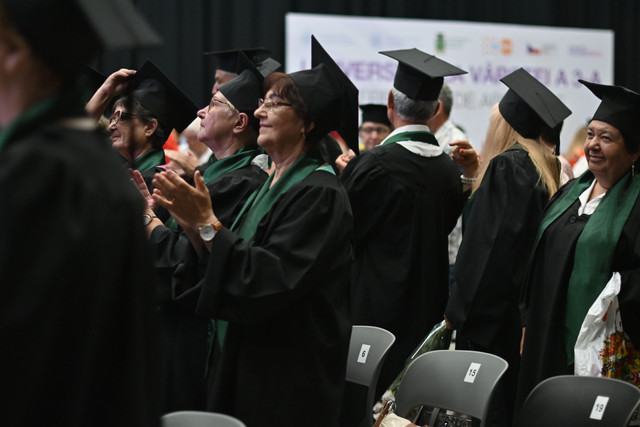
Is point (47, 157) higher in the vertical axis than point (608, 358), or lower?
higher

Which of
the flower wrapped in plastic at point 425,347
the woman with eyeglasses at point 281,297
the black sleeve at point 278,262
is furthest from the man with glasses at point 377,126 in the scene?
the black sleeve at point 278,262

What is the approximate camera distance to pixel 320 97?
3.20 metres

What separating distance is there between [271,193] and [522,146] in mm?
1886

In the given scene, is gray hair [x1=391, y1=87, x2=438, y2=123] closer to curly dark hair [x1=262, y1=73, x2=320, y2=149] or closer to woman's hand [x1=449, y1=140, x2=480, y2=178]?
→ woman's hand [x1=449, y1=140, x2=480, y2=178]

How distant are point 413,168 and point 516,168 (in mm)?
531

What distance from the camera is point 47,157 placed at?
4.03ft

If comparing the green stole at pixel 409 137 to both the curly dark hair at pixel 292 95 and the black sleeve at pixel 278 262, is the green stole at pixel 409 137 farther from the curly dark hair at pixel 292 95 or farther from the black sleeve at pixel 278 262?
the black sleeve at pixel 278 262

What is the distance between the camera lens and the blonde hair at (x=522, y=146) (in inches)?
177

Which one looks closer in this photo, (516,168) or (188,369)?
(188,369)


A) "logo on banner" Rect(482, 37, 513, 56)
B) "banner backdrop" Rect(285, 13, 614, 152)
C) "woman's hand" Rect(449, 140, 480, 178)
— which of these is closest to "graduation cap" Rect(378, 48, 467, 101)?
"woman's hand" Rect(449, 140, 480, 178)

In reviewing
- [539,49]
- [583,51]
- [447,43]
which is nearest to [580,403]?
[447,43]

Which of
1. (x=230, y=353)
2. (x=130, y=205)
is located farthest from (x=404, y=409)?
(x=130, y=205)

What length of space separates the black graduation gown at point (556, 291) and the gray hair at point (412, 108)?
0.84m

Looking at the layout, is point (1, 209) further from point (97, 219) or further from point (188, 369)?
point (188, 369)
